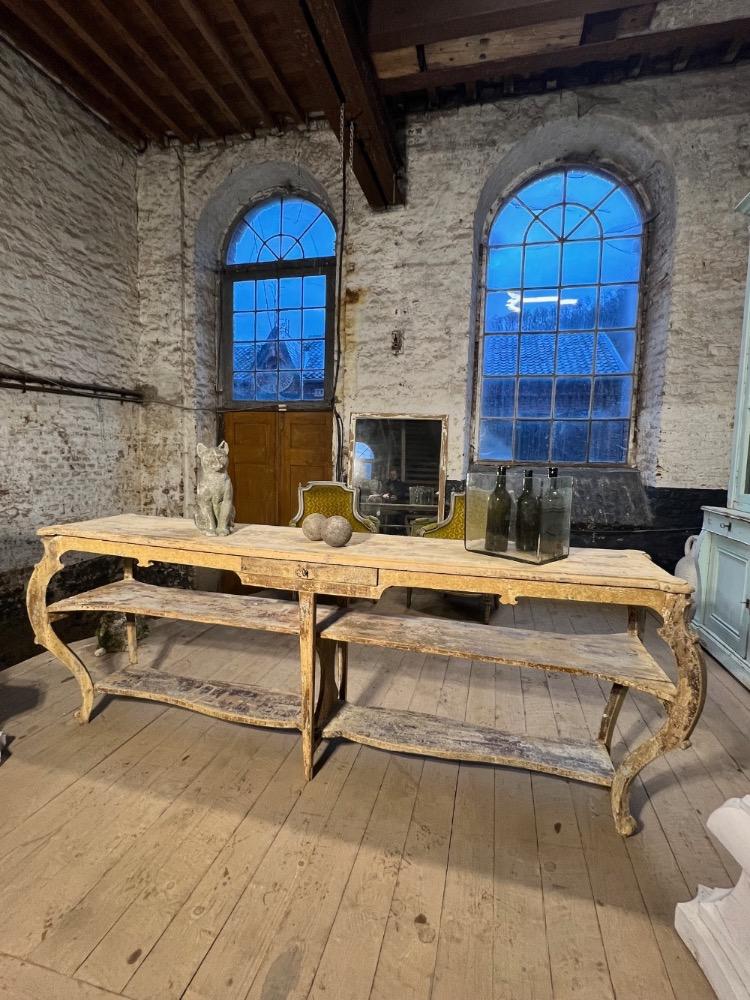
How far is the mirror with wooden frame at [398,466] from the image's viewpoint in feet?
17.6

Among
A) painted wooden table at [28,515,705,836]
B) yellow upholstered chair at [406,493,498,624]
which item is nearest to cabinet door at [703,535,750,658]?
painted wooden table at [28,515,705,836]

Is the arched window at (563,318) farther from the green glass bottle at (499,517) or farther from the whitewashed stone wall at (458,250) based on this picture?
the green glass bottle at (499,517)

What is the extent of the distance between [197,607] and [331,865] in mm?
1285

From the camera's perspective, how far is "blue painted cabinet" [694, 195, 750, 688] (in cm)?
341

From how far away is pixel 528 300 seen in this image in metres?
5.45

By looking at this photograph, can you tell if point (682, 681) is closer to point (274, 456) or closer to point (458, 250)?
point (458, 250)

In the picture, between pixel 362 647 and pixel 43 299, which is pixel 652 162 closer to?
pixel 362 647

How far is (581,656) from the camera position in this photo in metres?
1.97

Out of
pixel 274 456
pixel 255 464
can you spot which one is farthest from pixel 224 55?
pixel 255 464

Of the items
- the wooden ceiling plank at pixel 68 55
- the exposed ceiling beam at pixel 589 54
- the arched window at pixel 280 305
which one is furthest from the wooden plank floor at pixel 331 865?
the wooden ceiling plank at pixel 68 55

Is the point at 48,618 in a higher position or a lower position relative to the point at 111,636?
higher

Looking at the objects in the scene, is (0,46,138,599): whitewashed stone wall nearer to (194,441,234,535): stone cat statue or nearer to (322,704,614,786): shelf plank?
(194,441,234,535): stone cat statue

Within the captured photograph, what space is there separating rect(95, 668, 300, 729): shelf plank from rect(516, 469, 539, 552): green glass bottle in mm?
1331

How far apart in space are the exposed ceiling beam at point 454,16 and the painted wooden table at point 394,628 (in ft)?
13.4
